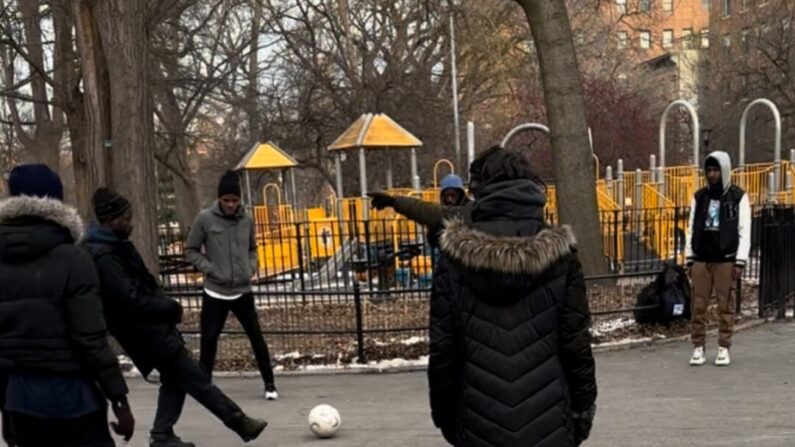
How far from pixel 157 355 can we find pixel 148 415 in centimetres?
197

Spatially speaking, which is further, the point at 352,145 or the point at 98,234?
the point at 352,145

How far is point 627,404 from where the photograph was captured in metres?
6.18

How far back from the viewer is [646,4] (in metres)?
37.2

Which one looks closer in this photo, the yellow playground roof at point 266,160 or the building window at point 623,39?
the yellow playground roof at point 266,160

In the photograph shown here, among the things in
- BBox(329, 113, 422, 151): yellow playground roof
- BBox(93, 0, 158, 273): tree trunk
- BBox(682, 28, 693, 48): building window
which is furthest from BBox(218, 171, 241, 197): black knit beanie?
BBox(682, 28, 693, 48): building window

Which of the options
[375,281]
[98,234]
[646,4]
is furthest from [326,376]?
[646,4]

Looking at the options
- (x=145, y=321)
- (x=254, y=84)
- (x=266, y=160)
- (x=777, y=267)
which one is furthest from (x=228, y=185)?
(x=254, y=84)

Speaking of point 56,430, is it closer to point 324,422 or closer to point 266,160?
point 324,422

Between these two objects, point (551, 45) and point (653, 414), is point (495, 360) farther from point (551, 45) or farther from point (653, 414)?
point (551, 45)

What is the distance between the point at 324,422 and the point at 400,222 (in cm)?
933

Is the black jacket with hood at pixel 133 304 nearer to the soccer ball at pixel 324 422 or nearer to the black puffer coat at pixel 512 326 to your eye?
the soccer ball at pixel 324 422

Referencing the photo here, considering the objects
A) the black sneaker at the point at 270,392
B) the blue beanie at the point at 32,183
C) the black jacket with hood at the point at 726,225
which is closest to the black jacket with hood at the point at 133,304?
the blue beanie at the point at 32,183

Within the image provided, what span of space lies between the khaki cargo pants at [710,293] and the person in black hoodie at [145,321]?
4.26 m

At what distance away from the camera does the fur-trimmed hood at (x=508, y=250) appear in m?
3.01
